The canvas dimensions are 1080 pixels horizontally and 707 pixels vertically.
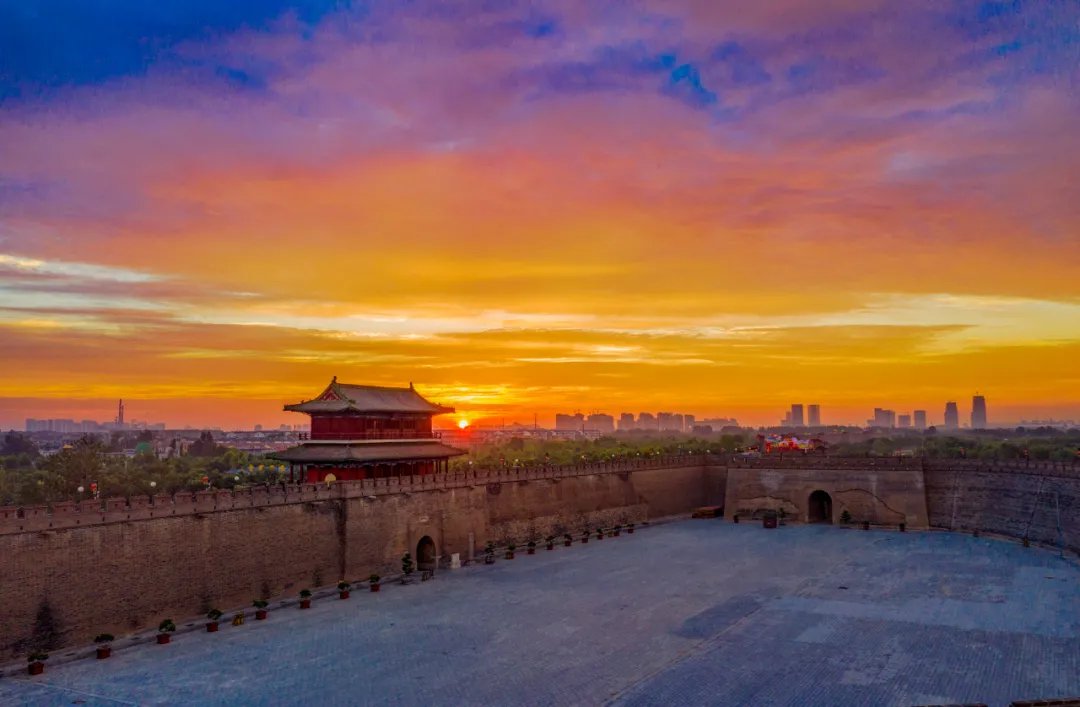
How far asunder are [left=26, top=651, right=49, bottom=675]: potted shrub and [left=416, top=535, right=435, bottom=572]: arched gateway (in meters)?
18.2

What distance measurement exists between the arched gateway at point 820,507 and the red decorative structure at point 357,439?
2792 centimetres

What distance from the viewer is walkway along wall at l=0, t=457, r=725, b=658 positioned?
26000 millimetres

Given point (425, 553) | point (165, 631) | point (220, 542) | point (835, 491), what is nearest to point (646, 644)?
point (165, 631)

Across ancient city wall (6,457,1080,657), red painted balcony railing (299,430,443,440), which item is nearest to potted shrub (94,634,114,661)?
ancient city wall (6,457,1080,657)

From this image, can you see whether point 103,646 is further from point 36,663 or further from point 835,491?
point 835,491

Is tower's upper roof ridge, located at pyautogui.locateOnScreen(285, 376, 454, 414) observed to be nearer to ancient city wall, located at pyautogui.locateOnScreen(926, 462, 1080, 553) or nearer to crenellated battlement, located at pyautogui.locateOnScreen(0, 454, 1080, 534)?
crenellated battlement, located at pyautogui.locateOnScreen(0, 454, 1080, 534)

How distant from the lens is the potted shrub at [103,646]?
25.5 meters

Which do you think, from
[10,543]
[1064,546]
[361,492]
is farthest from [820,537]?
[10,543]

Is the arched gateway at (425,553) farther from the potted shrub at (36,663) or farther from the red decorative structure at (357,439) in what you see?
the potted shrub at (36,663)

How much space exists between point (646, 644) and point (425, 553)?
56.6 ft

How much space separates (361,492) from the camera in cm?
3759

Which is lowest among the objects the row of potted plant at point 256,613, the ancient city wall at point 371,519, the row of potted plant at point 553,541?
the row of potted plant at point 553,541

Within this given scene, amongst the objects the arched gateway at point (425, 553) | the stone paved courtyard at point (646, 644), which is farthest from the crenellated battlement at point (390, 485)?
the stone paved courtyard at point (646, 644)

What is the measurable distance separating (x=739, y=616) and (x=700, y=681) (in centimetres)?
754
